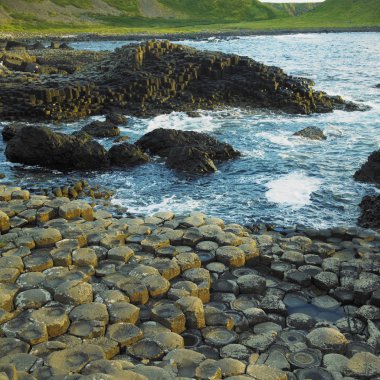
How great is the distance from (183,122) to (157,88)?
597 centimetres

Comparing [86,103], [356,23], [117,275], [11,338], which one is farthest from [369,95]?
[356,23]

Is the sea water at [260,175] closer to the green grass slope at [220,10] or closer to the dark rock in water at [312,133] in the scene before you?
the dark rock in water at [312,133]

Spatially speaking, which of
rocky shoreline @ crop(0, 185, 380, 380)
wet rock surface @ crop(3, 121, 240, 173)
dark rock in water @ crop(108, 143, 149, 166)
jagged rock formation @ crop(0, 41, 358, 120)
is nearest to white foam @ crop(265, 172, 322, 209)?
wet rock surface @ crop(3, 121, 240, 173)

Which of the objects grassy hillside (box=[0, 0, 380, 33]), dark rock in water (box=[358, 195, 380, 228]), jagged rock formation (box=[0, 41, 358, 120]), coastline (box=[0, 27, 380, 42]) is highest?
grassy hillside (box=[0, 0, 380, 33])

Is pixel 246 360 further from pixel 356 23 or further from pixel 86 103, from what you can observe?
pixel 356 23

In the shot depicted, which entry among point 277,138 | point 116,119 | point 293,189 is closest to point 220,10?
point 116,119

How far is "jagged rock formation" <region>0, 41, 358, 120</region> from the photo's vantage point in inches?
1201

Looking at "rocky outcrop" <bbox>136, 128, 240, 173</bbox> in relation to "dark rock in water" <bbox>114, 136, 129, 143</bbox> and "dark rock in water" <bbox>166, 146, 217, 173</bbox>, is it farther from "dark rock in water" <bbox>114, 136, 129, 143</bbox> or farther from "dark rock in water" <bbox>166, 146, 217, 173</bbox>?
"dark rock in water" <bbox>114, 136, 129, 143</bbox>

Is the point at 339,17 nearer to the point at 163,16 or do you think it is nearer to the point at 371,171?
the point at 163,16

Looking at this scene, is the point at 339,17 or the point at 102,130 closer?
the point at 102,130

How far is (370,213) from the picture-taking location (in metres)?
14.9

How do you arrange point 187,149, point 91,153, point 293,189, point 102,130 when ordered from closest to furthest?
point 293,189 → point 187,149 → point 91,153 → point 102,130

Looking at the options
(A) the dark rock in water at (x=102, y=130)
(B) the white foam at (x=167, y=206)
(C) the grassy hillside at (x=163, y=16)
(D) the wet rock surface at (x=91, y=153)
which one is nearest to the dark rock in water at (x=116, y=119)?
(A) the dark rock in water at (x=102, y=130)

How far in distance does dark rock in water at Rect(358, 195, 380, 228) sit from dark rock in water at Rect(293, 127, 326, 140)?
384 inches
